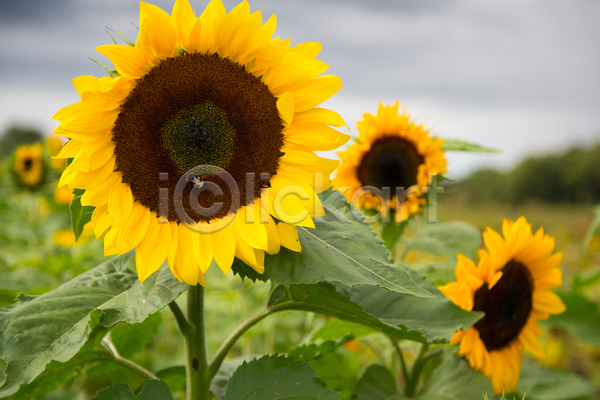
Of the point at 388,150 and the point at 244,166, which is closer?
the point at 244,166

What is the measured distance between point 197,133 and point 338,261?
0.44m

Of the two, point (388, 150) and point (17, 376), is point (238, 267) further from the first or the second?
point (388, 150)

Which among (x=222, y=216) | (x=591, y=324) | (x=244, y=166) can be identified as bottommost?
(x=591, y=324)

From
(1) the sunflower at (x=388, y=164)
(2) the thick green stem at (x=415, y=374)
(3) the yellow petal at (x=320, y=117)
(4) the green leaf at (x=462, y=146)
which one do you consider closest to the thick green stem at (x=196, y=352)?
(3) the yellow petal at (x=320, y=117)

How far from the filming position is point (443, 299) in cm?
125

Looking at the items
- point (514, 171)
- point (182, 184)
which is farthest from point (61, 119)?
point (514, 171)

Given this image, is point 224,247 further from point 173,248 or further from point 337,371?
point 337,371

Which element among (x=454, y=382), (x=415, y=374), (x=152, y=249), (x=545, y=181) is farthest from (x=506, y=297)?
(x=545, y=181)

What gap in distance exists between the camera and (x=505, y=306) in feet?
4.64

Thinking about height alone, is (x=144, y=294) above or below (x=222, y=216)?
below

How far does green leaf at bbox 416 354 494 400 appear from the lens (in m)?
1.35

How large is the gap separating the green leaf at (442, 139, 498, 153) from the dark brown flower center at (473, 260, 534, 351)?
1.75 feet

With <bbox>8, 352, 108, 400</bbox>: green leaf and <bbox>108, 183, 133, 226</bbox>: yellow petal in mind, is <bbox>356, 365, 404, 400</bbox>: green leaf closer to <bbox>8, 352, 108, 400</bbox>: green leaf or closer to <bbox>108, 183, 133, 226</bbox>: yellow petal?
<bbox>8, 352, 108, 400</bbox>: green leaf

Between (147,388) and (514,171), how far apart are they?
33726 mm
